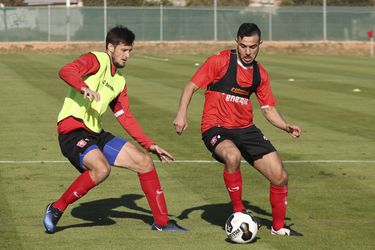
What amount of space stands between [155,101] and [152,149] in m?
15.2

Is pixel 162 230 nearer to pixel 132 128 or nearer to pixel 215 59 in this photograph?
pixel 132 128

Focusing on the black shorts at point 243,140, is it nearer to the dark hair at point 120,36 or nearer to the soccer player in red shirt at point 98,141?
the soccer player in red shirt at point 98,141

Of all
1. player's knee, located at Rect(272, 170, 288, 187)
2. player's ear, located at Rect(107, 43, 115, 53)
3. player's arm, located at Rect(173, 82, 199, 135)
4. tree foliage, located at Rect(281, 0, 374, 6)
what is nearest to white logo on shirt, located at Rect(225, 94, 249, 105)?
player's arm, located at Rect(173, 82, 199, 135)

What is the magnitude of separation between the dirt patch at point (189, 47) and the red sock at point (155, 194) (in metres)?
50.0

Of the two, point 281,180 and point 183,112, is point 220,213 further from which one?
point 183,112

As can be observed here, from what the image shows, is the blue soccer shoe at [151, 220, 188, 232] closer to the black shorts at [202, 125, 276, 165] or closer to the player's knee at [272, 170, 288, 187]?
the black shorts at [202, 125, 276, 165]

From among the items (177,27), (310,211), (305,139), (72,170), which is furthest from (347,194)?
(177,27)

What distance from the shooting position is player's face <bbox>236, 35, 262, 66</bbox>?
31.6 feet

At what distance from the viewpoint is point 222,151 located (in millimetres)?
9617

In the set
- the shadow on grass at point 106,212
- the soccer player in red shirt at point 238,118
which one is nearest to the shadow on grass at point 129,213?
the shadow on grass at point 106,212

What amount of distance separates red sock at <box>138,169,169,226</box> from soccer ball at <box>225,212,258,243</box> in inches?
28.7

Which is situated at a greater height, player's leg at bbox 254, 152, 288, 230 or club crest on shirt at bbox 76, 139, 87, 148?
club crest on shirt at bbox 76, 139, 87, 148

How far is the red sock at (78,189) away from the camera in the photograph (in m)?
9.53

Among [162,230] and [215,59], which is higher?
[215,59]
